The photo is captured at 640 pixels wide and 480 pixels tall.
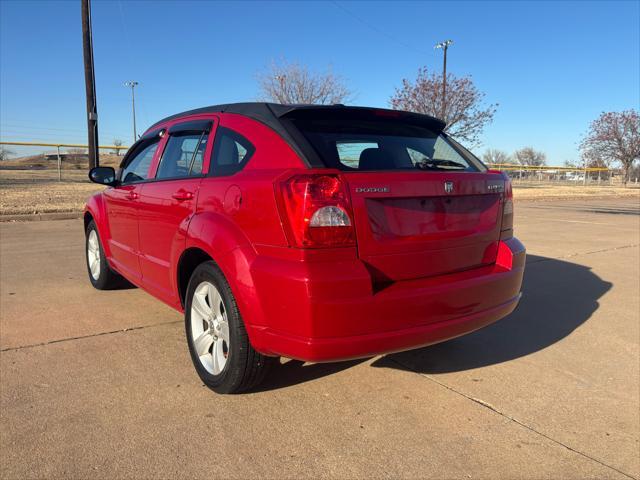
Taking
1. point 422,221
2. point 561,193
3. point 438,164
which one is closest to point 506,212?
point 438,164

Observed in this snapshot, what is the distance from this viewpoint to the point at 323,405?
2.84 meters

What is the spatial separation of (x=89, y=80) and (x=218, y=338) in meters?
14.4

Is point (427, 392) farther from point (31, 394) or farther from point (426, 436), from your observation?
point (31, 394)

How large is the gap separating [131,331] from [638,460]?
343 centimetres

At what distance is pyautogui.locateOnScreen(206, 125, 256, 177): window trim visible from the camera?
276cm

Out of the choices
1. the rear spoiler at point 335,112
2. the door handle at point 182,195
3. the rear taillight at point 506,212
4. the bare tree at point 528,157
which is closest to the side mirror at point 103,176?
the door handle at point 182,195

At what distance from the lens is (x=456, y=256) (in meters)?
2.76

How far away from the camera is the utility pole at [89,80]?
14534 millimetres

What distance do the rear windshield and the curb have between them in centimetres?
1025

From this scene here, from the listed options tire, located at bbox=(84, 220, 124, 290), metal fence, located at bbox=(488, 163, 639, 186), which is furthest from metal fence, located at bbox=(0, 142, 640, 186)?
tire, located at bbox=(84, 220, 124, 290)

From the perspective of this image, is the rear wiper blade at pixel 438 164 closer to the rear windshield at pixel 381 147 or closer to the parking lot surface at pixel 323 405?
Answer: the rear windshield at pixel 381 147

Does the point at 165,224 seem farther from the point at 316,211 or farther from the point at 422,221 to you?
the point at 422,221

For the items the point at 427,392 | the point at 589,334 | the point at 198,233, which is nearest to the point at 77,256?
the point at 198,233

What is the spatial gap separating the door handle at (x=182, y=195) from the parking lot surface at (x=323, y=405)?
111 centimetres
